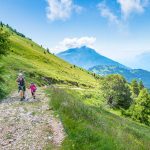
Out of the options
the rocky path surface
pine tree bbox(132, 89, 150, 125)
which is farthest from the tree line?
the rocky path surface

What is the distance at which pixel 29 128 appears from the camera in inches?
810

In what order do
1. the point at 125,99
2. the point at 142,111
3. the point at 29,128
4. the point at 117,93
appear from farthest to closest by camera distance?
the point at 125,99 < the point at 117,93 < the point at 142,111 < the point at 29,128

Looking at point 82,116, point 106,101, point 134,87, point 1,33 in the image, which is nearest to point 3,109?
point 82,116

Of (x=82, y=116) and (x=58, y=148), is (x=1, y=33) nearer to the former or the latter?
(x=82, y=116)

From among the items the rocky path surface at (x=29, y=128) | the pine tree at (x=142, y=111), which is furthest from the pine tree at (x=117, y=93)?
the rocky path surface at (x=29, y=128)

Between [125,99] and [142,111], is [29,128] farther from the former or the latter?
[125,99]

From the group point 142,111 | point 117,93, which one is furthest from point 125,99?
point 142,111

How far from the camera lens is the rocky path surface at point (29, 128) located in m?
17.9

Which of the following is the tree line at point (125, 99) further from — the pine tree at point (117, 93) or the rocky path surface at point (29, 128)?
the rocky path surface at point (29, 128)

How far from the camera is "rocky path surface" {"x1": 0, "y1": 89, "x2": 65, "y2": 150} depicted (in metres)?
17.9

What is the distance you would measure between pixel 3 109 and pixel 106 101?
78.4 m

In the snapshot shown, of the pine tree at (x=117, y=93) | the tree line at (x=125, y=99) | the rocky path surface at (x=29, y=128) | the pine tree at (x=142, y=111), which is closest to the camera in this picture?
the rocky path surface at (x=29, y=128)

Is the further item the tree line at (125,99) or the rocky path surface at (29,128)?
the tree line at (125,99)

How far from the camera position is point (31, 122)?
22.0 m
